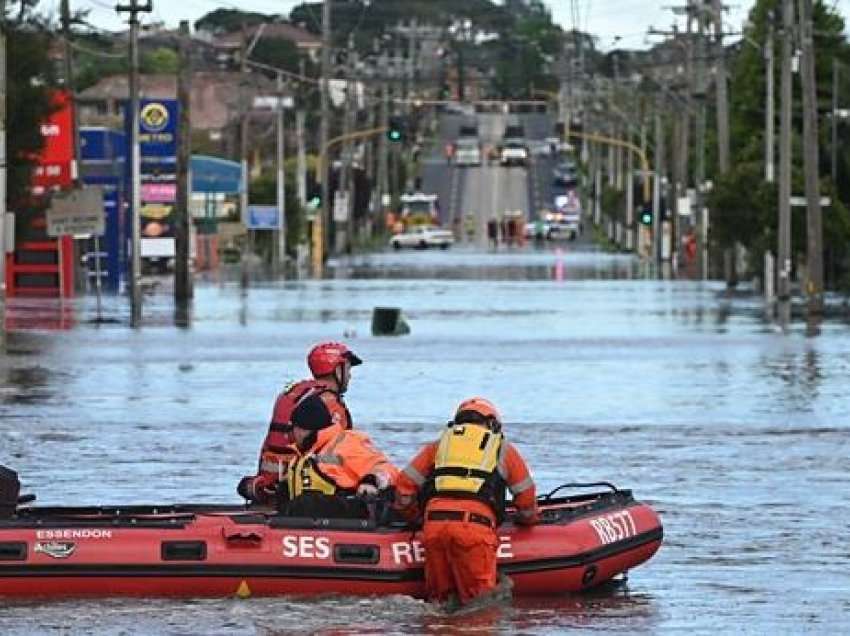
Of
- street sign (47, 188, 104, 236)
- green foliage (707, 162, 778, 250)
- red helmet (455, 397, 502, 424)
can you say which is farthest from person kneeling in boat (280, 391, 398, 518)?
green foliage (707, 162, 778, 250)

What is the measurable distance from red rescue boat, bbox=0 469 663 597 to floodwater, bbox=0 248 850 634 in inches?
5.6

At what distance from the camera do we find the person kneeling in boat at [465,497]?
597 inches

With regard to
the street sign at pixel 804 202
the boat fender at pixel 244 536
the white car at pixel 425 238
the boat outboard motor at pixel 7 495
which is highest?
the street sign at pixel 804 202

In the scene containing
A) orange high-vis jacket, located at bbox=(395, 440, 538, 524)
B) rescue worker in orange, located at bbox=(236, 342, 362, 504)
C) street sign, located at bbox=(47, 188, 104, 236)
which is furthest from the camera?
street sign, located at bbox=(47, 188, 104, 236)

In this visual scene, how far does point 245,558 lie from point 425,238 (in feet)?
417

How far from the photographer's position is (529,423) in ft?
97.7

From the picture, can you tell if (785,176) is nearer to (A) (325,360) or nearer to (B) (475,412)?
(A) (325,360)

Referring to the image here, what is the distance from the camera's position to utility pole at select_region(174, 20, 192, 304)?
6300cm

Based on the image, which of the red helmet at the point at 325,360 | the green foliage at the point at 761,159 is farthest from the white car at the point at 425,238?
the red helmet at the point at 325,360

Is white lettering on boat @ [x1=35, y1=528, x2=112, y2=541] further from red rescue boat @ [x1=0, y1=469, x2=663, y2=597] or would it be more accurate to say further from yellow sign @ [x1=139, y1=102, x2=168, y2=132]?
yellow sign @ [x1=139, y1=102, x2=168, y2=132]

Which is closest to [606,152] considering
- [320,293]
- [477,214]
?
[477,214]

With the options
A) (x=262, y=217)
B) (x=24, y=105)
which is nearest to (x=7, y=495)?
(x=24, y=105)

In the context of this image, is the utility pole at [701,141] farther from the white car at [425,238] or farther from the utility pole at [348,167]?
the white car at [425,238]

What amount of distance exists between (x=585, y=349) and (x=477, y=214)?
135184 millimetres
